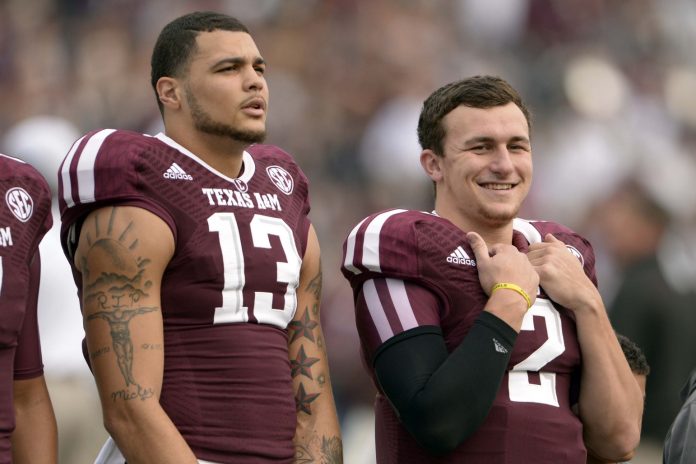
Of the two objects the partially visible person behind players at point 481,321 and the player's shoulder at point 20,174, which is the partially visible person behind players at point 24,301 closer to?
the player's shoulder at point 20,174

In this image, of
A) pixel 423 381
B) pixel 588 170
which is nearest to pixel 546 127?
pixel 588 170

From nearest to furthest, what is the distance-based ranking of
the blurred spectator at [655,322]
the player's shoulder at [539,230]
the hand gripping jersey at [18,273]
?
1. the hand gripping jersey at [18,273]
2. the player's shoulder at [539,230]
3. the blurred spectator at [655,322]

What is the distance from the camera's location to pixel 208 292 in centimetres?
302

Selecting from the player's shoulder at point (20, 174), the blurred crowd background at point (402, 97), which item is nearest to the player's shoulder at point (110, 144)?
the player's shoulder at point (20, 174)

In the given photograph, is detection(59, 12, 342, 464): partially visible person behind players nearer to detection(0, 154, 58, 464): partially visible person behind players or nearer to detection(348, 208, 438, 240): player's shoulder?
detection(0, 154, 58, 464): partially visible person behind players

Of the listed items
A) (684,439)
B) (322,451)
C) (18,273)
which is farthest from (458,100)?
(18,273)

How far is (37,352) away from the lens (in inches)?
121

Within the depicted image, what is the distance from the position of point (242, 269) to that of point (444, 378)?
0.58 metres

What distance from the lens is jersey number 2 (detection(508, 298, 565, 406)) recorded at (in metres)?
3.16

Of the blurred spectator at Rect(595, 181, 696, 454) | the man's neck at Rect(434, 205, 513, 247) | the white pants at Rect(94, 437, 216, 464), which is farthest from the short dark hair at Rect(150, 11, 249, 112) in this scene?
the blurred spectator at Rect(595, 181, 696, 454)

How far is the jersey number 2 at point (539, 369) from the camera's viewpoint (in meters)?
3.16

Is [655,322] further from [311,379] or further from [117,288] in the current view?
[117,288]

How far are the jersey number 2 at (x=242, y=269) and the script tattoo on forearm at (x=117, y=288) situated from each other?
200mm

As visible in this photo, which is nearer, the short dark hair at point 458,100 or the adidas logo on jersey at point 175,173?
the adidas logo on jersey at point 175,173
